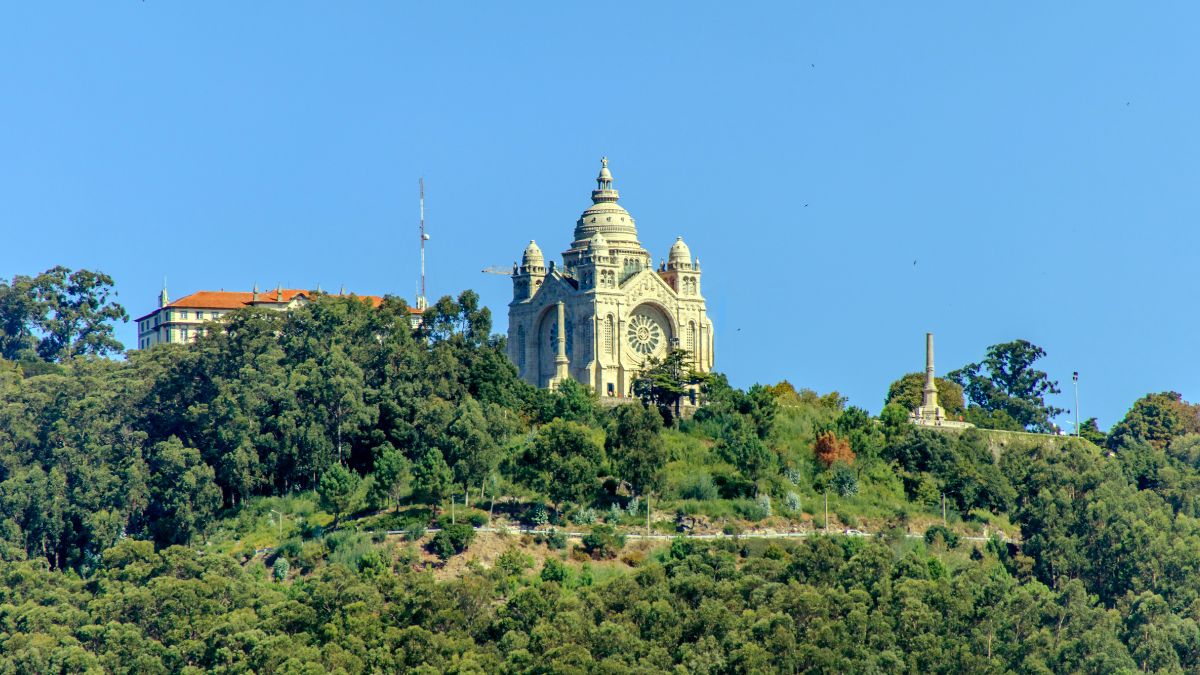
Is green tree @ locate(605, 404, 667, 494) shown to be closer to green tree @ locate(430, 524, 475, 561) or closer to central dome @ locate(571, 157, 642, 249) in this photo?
green tree @ locate(430, 524, 475, 561)

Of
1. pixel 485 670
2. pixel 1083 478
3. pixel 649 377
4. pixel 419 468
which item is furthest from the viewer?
pixel 649 377

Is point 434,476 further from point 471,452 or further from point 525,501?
point 525,501

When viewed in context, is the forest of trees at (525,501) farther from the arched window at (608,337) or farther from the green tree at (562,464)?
the arched window at (608,337)

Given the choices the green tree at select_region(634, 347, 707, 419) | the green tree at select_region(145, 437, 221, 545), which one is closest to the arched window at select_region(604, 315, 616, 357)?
the green tree at select_region(634, 347, 707, 419)

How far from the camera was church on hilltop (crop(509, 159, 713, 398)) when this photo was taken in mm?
126562

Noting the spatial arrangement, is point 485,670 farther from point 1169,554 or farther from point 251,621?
point 1169,554

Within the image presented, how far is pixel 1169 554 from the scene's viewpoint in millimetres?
106438

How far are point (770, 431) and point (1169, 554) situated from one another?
62.0 ft

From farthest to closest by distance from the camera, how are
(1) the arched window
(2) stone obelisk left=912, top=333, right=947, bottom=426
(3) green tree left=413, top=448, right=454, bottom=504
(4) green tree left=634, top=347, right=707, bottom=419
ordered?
(1) the arched window < (2) stone obelisk left=912, top=333, right=947, bottom=426 < (4) green tree left=634, top=347, right=707, bottom=419 < (3) green tree left=413, top=448, right=454, bottom=504

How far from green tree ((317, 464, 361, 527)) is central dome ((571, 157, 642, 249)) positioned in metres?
29.5

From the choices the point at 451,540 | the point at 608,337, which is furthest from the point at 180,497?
the point at 608,337

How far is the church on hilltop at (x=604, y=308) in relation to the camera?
12656 centimetres

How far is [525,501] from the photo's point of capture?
106 meters

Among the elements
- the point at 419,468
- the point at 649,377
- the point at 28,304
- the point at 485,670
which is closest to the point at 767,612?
the point at 485,670
